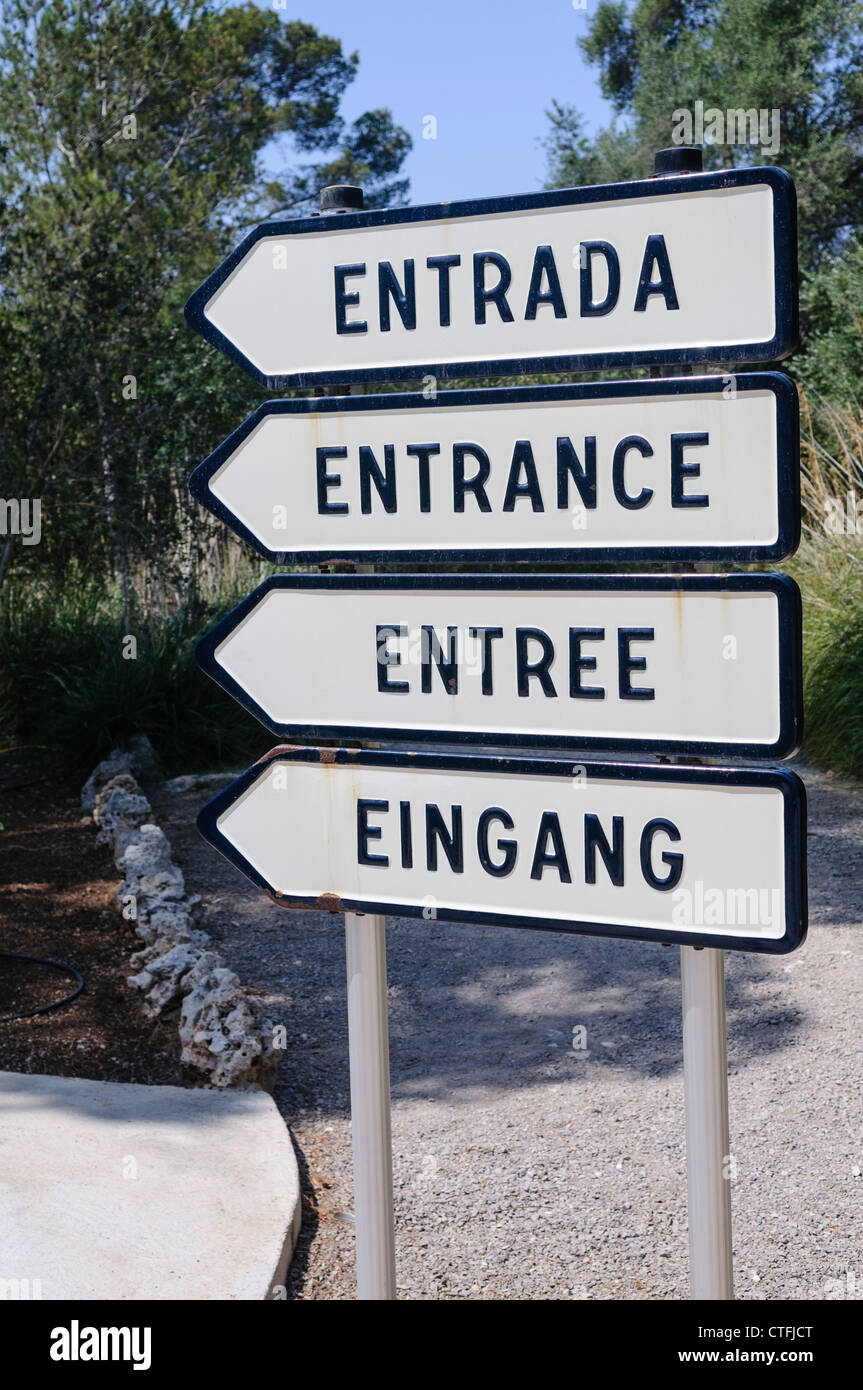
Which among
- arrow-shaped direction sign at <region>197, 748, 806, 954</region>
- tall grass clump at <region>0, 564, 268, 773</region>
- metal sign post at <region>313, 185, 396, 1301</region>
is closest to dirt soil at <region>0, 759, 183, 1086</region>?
tall grass clump at <region>0, 564, 268, 773</region>

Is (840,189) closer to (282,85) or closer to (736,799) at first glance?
(282,85)

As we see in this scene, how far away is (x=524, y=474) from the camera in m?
1.83

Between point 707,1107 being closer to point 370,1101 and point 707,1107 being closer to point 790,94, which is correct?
point 370,1101

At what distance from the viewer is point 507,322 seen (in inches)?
71.9

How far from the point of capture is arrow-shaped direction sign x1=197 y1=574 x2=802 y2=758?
1.69 m

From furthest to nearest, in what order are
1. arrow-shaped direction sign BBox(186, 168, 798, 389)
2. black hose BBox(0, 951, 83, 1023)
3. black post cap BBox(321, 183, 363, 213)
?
black hose BBox(0, 951, 83, 1023), black post cap BBox(321, 183, 363, 213), arrow-shaped direction sign BBox(186, 168, 798, 389)

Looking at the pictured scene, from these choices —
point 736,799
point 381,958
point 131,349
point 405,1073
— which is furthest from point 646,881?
point 131,349

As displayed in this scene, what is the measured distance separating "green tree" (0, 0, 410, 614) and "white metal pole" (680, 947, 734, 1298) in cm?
562

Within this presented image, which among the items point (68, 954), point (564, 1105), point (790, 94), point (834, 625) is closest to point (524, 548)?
point (564, 1105)

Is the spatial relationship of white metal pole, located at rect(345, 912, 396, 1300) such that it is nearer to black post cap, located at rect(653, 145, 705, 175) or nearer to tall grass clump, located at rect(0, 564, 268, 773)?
black post cap, located at rect(653, 145, 705, 175)

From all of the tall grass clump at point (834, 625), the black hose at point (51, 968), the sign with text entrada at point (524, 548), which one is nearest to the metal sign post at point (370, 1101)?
the sign with text entrada at point (524, 548)

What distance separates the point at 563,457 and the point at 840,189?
20.0 metres

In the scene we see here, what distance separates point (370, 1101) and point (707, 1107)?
0.54 metres

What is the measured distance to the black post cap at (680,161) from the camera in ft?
5.65
